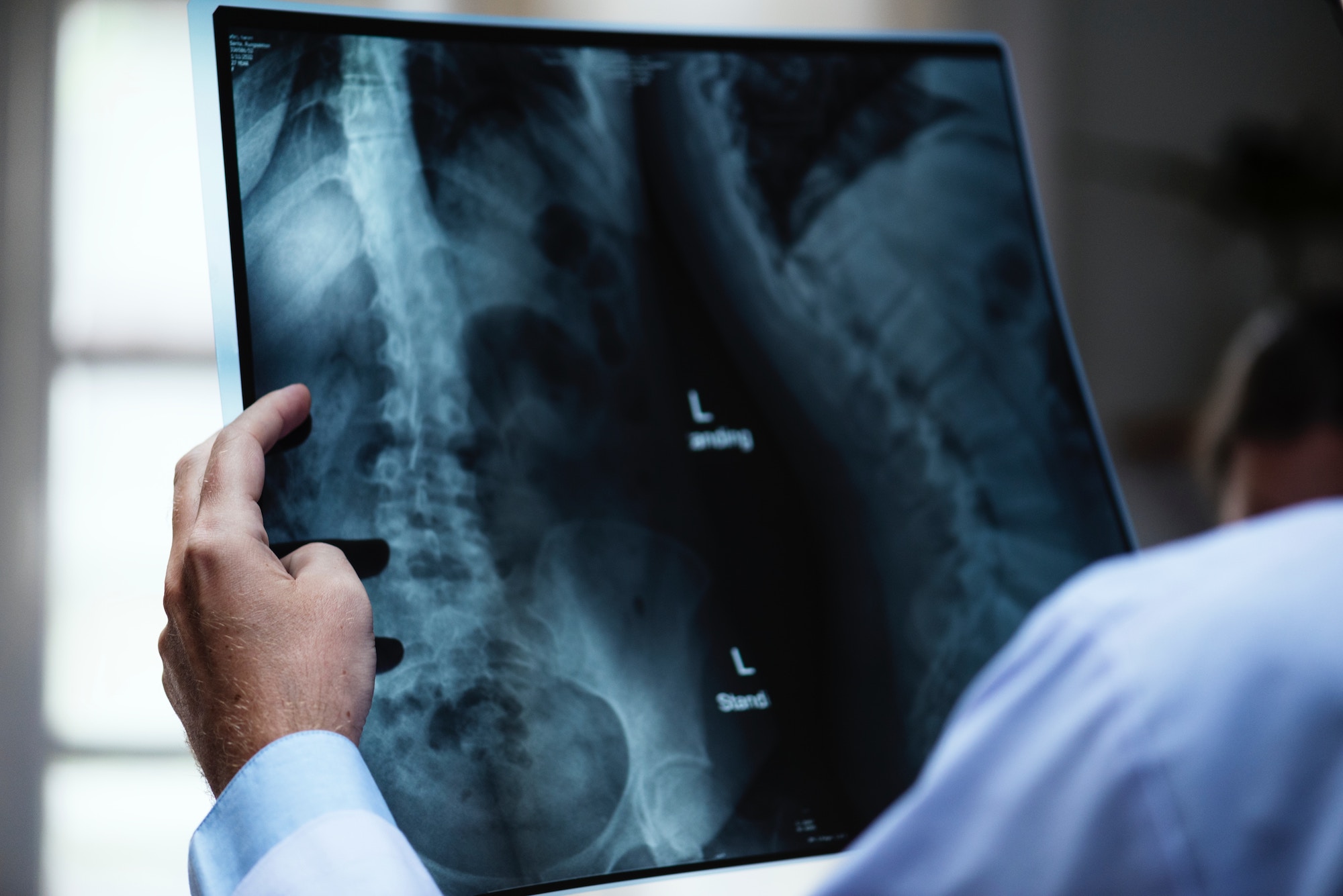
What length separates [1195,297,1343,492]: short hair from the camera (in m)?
0.65

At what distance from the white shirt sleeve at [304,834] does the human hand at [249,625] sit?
0.02m

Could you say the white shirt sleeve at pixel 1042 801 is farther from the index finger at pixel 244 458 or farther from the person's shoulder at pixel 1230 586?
the index finger at pixel 244 458

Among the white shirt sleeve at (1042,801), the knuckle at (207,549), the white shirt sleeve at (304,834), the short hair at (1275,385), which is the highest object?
the short hair at (1275,385)

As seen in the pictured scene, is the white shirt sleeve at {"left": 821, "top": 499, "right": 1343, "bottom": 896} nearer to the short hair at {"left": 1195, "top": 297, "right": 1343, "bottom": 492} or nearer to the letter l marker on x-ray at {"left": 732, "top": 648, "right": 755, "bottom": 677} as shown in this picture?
the letter l marker on x-ray at {"left": 732, "top": 648, "right": 755, "bottom": 677}

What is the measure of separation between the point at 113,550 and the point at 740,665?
0.44 metres

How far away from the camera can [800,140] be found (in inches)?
26.9

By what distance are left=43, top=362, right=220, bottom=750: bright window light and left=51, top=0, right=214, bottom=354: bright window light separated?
4cm

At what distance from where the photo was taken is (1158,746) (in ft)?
0.89

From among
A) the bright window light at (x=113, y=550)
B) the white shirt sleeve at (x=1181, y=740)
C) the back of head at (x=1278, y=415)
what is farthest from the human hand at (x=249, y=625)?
the back of head at (x=1278, y=415)

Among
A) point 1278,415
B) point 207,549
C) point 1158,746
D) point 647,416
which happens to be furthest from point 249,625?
point 1278,415

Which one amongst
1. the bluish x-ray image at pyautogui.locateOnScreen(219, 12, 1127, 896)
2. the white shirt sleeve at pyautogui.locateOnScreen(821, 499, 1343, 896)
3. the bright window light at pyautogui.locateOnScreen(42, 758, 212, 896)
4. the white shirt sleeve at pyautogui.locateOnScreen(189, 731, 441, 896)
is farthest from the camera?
the bright window light at pyautogui.locateOnScreen(42, 758, 212, 896)

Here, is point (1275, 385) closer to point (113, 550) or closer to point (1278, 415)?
point (1278, 415)

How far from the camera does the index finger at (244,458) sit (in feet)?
1.64

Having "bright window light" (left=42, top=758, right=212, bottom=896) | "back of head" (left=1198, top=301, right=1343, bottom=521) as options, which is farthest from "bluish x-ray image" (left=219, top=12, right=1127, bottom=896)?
"bright window light" (left=42, top=758, right=212, bottom=896)
